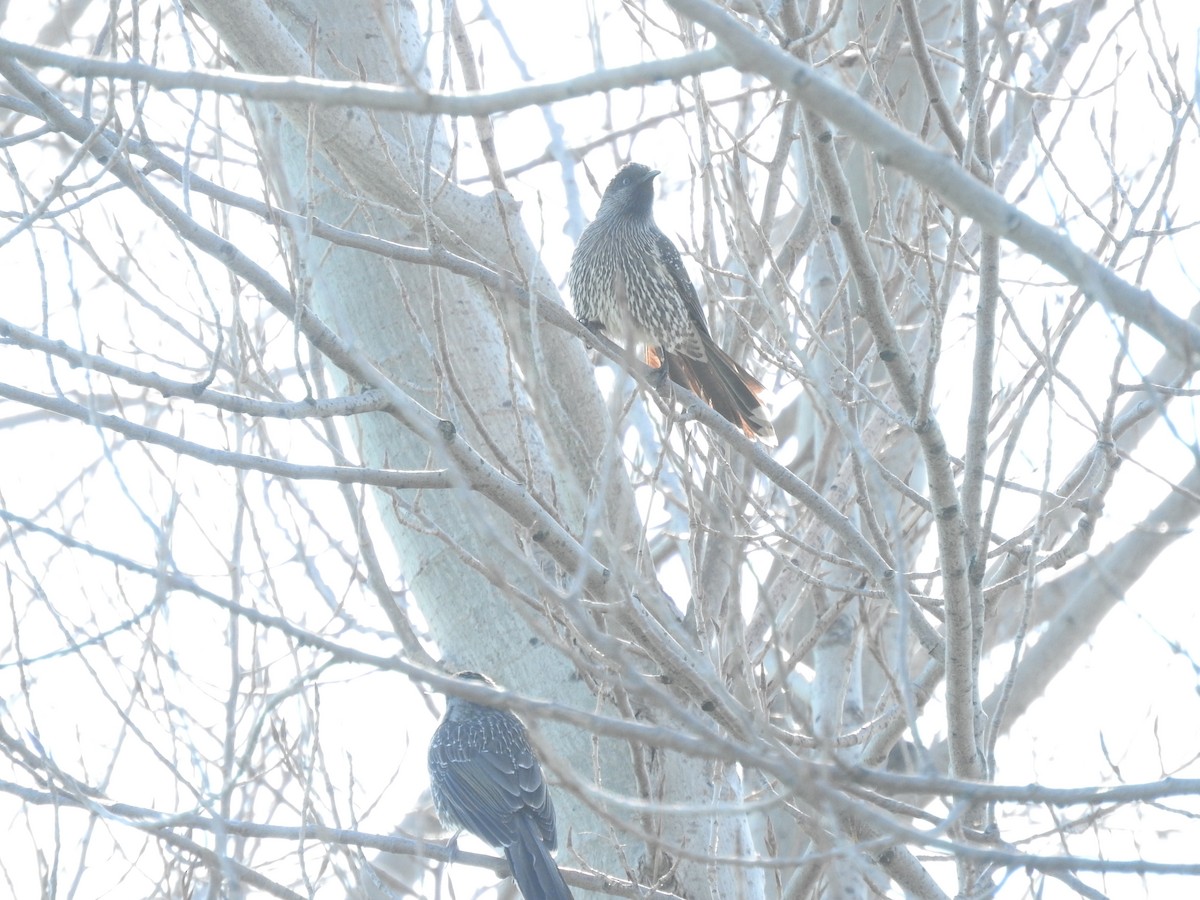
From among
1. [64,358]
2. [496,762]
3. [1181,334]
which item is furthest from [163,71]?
[496,762]

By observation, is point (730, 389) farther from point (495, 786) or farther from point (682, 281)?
point (495, 786)

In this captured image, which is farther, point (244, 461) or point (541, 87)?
point (244, 461)

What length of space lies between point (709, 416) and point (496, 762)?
208cm

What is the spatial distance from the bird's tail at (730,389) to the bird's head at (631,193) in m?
0.92

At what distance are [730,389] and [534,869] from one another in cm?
231

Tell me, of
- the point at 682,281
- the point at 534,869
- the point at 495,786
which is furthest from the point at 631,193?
the point at 534,869

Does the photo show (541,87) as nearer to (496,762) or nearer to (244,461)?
(244,461)

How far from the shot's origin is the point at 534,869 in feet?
15.5

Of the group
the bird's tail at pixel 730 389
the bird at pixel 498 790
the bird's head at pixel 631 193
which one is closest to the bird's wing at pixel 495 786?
the bird at pixel 498 790

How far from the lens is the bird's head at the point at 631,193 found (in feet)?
22.1

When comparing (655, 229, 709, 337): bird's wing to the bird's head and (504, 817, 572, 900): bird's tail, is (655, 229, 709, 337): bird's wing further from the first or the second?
(504, 817, 572, 900): bird's tail

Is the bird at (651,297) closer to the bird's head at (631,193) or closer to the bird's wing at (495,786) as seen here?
the bird's head at (631,193)

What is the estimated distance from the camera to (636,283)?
6484 mm

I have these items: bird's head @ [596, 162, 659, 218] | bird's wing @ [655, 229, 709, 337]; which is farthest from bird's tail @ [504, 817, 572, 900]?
bird's head @ [596, 162, 659, 218]
